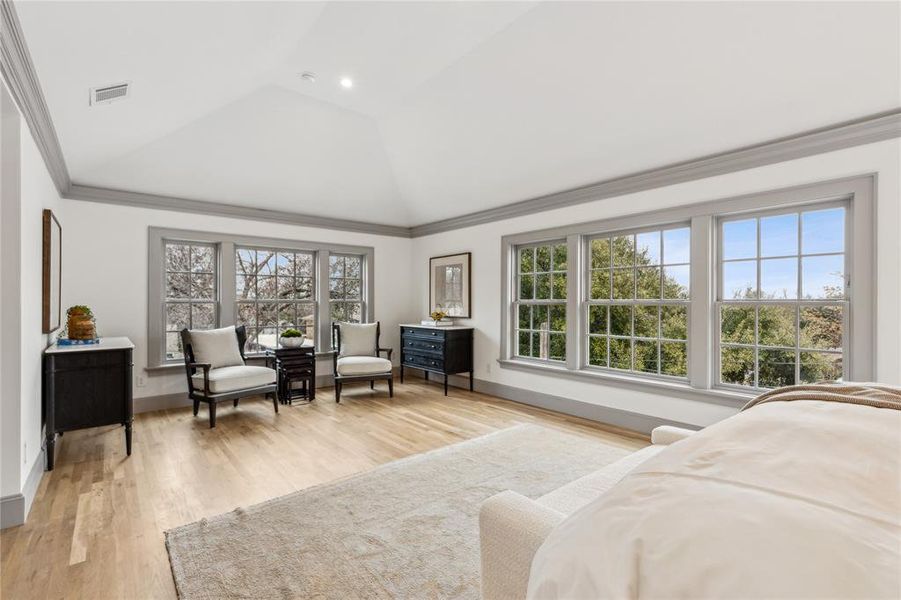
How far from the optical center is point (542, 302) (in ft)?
16.6

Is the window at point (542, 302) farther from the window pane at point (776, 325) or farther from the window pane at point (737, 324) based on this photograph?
the window pane at point (776, 325)

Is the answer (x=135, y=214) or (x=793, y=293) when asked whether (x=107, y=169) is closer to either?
(x=135, y=214)

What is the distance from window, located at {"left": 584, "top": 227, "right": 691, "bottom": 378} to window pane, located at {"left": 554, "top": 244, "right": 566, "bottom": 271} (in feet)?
1.05

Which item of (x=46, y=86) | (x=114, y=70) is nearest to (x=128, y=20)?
(x=114, y=70)

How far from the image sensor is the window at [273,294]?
5.48 m

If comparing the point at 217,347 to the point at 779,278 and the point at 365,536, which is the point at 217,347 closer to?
the point at 365,536

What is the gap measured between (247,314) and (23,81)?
354 centimetres

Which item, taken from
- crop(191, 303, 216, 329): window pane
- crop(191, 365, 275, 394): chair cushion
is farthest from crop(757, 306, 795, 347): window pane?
crop(191, 303, 216, 329): window pane

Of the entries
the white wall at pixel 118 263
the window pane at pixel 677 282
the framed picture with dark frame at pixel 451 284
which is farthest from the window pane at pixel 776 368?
the white wall at pixel 118 263

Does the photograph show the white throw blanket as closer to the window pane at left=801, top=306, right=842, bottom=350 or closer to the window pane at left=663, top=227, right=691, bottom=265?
the window pane at left=801, top=306, right=842, bottom=350

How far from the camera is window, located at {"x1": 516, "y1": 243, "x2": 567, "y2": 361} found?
4906 mm

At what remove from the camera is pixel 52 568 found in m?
1.95

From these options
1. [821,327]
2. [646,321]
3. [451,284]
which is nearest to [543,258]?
[646,321]

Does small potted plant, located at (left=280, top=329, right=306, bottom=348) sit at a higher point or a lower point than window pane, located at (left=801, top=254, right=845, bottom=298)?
lower
